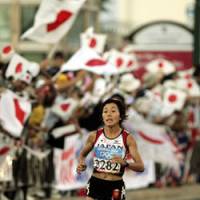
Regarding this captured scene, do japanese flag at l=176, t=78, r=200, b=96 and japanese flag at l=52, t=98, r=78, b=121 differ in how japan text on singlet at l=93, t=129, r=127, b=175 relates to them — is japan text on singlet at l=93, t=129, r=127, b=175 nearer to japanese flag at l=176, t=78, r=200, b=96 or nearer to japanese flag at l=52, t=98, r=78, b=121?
japanese flag at l=52, t=98, r=78, b=121

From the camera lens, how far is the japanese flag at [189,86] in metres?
17.3

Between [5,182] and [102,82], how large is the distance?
8.25 ft

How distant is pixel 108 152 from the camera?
9.44 meters

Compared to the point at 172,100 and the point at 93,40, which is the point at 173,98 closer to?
the point at 172,100

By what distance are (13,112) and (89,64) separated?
4.09 ft

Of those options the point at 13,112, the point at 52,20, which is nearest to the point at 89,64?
the point at 52,20

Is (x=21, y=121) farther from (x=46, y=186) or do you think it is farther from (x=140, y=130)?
(x=140, y=130)

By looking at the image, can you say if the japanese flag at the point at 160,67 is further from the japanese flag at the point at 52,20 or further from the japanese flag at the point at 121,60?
the japanese flag at the point at 52,20

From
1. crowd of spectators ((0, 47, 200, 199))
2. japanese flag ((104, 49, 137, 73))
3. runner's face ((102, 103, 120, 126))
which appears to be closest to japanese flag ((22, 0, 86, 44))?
crowd of spectators ((0, 47, 200, 199))

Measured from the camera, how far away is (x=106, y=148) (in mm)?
9469

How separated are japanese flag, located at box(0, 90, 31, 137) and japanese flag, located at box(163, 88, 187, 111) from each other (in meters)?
4.39

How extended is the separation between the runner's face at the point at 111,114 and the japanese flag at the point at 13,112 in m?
3.28

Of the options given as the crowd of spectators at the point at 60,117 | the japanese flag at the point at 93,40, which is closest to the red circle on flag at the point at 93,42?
the japanese flag at the point at 93,40

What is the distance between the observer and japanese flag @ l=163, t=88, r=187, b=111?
1666 centimetres
